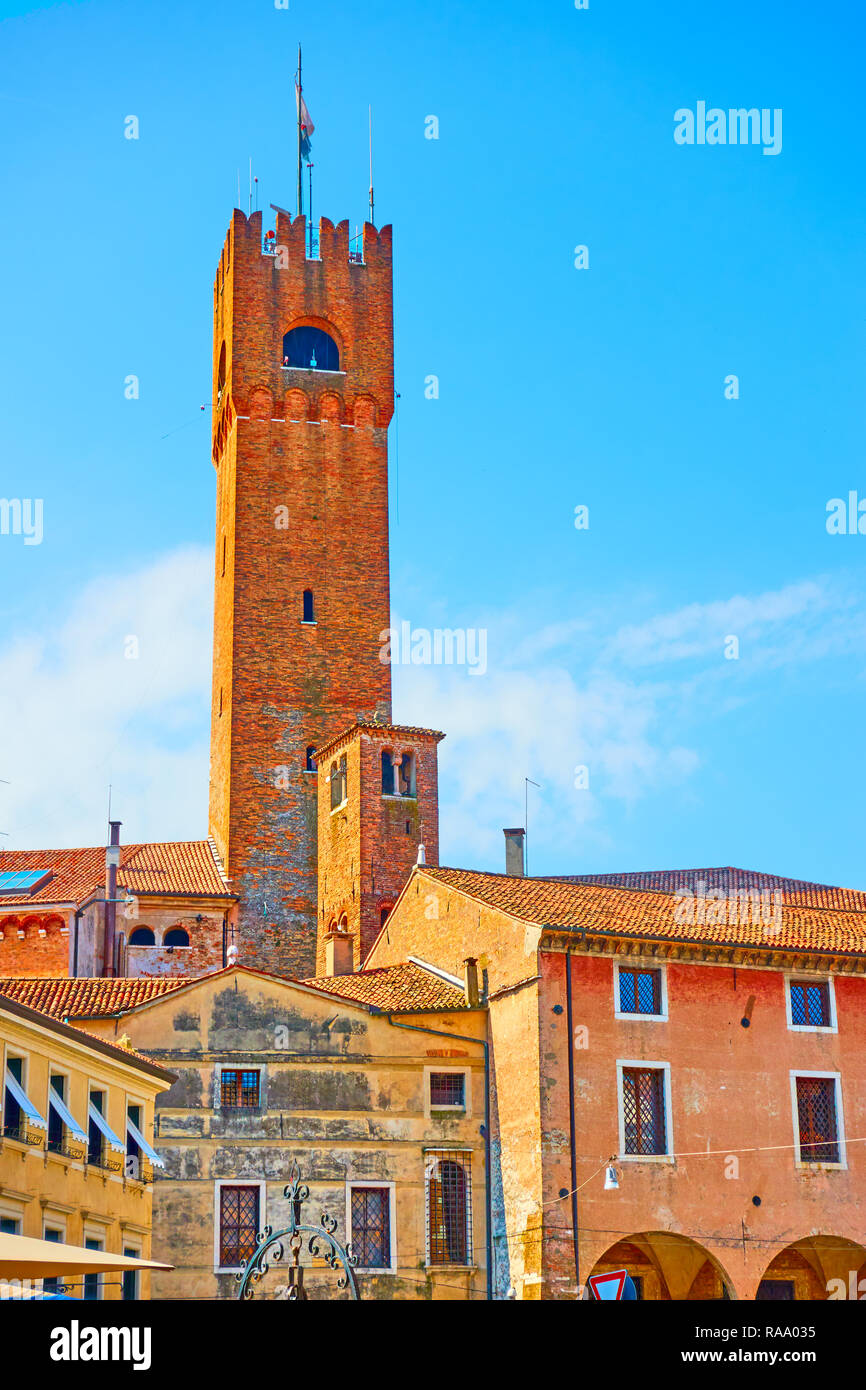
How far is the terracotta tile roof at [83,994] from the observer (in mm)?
34531

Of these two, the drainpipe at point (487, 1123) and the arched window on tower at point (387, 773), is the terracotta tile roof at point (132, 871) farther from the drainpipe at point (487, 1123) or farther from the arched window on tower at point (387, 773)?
the drainpipe at point (487, 1123)

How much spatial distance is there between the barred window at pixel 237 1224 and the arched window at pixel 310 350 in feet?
93.2

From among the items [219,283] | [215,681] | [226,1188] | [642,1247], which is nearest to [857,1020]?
[642,1247]

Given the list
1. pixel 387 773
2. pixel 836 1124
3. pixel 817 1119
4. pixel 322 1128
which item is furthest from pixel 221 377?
pixel 836 1124

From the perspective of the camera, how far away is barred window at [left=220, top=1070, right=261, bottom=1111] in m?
34.2

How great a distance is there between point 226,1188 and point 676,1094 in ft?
28.5

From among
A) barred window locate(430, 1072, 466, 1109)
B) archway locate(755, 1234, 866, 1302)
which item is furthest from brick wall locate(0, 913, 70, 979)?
archway locate(755, 1234, 866, 1302)

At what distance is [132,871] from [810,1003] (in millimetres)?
19198

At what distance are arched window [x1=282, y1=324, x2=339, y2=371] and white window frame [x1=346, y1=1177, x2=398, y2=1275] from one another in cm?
2806

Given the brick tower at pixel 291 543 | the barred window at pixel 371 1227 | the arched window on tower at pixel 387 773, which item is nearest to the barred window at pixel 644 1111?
the barred window at pixel 371 1227

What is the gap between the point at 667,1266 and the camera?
1348 inches

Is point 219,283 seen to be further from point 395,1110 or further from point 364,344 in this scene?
point 395,1110

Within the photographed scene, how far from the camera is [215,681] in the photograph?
178 feet

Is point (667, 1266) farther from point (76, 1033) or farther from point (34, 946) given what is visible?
point (34, 946)
